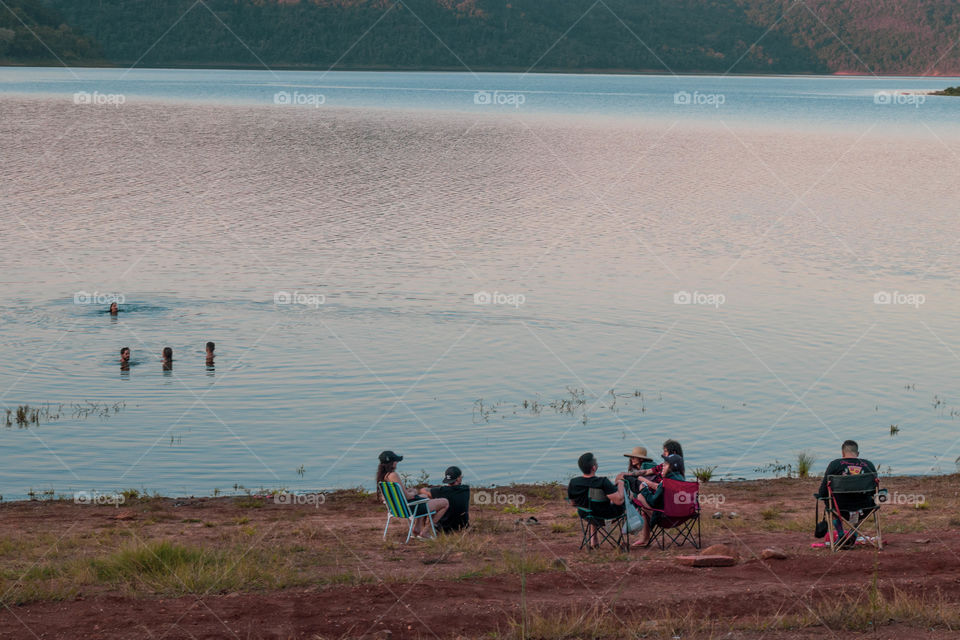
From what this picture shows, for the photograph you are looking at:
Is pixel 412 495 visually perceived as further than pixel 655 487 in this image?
Yes

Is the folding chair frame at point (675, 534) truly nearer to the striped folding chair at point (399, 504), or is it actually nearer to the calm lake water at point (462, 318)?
the striped folding chair at point (399, 504)

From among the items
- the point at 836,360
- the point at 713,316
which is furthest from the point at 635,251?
the point at 836,360

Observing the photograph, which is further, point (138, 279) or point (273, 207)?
point (273, 207)

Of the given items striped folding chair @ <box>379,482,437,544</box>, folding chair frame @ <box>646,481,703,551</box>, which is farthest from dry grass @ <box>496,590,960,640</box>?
striped folding chair @ <box>379,482,437,544</box>

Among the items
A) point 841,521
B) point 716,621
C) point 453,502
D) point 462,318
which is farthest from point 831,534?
point 462,318

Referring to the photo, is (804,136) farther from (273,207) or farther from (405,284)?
(405,284)

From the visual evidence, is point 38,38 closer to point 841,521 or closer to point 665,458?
point 665,458

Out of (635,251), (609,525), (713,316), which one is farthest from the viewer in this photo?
(635,251)

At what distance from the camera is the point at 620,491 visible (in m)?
13.3

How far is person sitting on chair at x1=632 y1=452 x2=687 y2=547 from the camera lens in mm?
13227

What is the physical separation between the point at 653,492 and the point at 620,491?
0.40 metres

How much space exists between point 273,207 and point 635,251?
1809 centimetres

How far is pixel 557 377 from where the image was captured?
24.4m

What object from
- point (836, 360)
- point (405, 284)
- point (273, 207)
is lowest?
point (836, 360)
